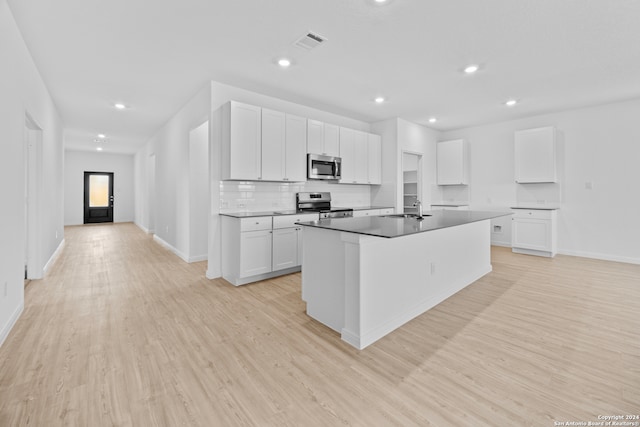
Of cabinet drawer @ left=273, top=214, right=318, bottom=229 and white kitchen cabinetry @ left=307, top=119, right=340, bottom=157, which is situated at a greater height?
white kitchen cabinetry @ left=307, top=119, right=340, bottom=157

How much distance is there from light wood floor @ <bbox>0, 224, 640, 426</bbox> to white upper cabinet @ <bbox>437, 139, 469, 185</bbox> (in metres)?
3.69

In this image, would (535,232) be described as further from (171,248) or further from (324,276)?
(171,248)

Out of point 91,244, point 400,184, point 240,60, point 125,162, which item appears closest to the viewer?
point 240,60

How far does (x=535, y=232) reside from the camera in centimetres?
537

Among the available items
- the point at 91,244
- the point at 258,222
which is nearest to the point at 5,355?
the point at 258,222

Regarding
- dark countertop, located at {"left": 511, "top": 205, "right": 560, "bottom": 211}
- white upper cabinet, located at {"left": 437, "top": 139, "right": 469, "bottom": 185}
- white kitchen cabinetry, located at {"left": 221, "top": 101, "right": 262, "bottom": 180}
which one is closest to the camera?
white kitchen cabinetry, located at {"left": 221, "top": 101, "right": 262, "bottom": 180}

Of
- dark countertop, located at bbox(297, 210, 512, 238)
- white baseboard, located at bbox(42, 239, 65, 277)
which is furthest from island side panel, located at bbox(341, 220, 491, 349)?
white baseboard, located at bbox(42, 239, 65, 277)

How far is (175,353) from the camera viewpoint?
215cm

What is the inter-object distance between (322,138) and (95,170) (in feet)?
32.2

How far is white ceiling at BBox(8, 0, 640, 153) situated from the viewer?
8.17 ft

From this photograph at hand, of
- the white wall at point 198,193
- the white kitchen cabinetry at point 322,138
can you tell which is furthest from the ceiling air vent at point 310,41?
the white wall at point 198,193

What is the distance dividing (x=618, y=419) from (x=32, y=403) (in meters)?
3.15

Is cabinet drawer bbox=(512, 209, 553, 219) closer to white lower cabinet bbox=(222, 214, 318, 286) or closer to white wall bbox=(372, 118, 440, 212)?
white wall bbox=(372, 118, 440, 212)

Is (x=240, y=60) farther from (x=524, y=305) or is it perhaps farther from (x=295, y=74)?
(x=524, y=305)
